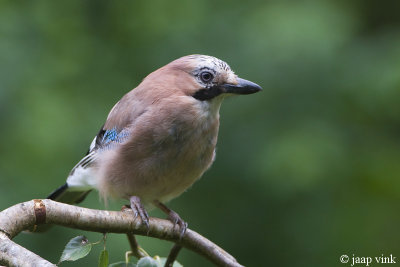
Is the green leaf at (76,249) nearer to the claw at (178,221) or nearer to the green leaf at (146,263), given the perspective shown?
the green leaf at (146,263)

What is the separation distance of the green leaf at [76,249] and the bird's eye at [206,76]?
1220mm

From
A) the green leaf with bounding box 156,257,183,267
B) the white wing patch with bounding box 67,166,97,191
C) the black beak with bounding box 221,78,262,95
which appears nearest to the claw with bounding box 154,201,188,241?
the green leaf with bounding box 156,257,183,267

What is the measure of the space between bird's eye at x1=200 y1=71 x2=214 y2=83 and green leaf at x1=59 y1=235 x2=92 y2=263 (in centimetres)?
122

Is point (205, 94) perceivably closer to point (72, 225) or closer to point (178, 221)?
point (178, 221)

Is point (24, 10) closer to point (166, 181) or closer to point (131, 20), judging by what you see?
point (131, 20)

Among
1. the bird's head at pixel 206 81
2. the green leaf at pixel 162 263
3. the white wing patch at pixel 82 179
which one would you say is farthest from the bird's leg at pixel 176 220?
the bird's head at pixel 206 81

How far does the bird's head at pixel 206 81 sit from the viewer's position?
3109 mm

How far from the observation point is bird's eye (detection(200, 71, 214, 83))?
123 inches

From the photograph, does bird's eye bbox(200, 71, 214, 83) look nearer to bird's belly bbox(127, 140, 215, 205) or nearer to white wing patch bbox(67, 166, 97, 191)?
bird's belly bbox(127, 140, 215, 205)

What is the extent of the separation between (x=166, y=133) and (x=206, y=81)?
351mm

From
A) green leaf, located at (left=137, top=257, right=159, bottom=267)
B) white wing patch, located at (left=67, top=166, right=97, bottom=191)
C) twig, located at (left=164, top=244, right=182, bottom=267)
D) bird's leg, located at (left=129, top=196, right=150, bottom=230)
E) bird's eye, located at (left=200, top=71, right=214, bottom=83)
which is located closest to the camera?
green leaf, located at (left=137, top=257, right=159, bottom=267)

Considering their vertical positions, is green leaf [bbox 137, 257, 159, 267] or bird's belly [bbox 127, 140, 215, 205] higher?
bird's belly [bbox 127, 140, 215, 205]

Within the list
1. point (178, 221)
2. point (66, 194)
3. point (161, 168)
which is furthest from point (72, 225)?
point (66, 194)

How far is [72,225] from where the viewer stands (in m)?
2.17
